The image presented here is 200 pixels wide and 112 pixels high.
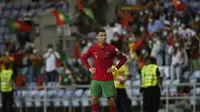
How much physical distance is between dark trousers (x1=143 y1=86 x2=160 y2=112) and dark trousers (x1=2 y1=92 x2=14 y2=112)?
556 cm

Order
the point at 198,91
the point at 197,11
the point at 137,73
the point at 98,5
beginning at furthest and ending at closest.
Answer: the point at 98,5 < the point at 197,11 < the point at 137,73 < the point at 198,91

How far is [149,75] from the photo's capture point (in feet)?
73.3

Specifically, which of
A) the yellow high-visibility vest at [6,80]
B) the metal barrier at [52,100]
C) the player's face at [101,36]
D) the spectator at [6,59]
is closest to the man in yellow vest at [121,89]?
the metal barrier at [52,100]

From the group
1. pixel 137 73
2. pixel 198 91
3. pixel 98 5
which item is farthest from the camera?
pixel 98 5

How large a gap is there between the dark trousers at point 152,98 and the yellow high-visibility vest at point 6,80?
17.1ft

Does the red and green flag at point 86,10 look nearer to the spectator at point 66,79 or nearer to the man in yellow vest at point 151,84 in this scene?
the spectator at point 66,79

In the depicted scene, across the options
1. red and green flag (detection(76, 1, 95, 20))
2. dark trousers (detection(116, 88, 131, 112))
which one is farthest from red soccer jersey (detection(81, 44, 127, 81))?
red and green flag (detection(76, 1, 95, 20))

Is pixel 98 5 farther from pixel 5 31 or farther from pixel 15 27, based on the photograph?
pixel 5 31

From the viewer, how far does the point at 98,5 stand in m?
32.2

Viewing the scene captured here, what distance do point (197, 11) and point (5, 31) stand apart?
11.0 meters

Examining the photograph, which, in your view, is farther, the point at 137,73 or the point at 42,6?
the point at 42,6

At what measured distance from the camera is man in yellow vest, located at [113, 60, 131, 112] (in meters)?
23.0

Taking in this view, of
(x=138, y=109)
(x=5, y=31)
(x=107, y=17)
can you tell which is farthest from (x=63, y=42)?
(x=138, y=109)

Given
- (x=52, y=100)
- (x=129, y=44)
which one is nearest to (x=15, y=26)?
(x=52, y=100)
